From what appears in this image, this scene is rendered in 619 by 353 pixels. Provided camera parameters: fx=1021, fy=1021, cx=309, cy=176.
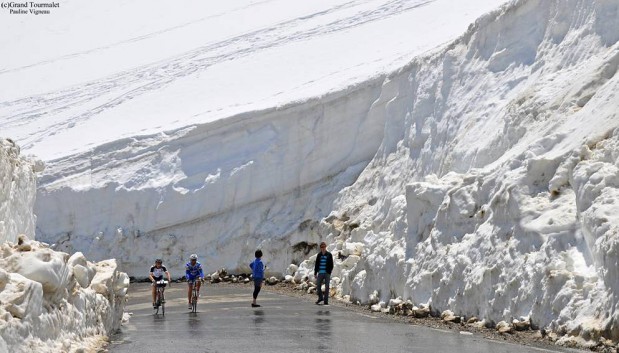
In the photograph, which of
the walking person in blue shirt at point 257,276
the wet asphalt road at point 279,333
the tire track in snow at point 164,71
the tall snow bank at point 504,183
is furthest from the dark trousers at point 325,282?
the tire track in snow at point 164,71

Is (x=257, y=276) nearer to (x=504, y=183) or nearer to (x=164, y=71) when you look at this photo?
(x=504, y=183)

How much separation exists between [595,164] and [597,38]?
22.1 ft

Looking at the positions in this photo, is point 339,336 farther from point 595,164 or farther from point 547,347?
point 595,164

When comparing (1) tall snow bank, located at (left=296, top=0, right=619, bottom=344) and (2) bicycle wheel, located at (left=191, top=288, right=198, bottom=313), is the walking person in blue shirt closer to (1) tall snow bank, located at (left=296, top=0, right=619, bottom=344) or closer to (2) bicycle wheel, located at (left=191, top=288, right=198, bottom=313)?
(2) bicycle wheel, located at (left=191, top=288, right=198, bottom=313)

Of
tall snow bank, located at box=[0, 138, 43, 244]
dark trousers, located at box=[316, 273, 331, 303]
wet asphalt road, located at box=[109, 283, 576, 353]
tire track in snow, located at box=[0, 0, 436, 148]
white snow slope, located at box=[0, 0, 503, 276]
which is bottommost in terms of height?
wet asphalt road, located at box=[109, 283, 576, 353]

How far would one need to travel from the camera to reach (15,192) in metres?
19.0

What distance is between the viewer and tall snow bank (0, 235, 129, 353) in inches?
414

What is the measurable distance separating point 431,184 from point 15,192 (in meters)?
7.86

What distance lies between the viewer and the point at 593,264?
13508 millimetres

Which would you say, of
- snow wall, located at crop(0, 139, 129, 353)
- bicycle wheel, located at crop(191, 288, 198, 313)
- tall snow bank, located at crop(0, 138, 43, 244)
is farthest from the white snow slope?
snow wall, located at crop(0, 139, 129, 353)

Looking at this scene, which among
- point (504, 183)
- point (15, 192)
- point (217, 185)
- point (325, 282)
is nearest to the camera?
point (504, 183)

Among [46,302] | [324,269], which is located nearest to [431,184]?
[324,269]

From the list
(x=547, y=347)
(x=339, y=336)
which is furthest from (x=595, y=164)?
(x=339, y=336)

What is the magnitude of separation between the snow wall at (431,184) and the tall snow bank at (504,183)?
0.04 meters
